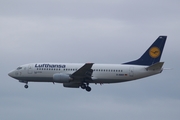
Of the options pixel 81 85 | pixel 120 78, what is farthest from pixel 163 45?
pixel 81 85

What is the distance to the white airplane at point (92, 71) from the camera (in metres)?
77.6

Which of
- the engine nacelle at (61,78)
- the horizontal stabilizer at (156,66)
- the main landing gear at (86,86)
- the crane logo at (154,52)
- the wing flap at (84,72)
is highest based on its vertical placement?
the crane logo at (154,52)

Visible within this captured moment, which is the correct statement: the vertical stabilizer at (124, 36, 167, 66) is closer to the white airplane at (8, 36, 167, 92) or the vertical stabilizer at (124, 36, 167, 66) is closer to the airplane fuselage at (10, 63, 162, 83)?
Result: the white airplane at (8, 36, 167, 92)

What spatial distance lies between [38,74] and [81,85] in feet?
22.3

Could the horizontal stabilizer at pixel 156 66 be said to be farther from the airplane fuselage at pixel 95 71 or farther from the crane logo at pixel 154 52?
the crane logo at pixel 154 52

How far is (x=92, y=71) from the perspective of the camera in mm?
78000

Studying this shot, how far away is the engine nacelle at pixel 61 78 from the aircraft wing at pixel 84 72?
900 mm

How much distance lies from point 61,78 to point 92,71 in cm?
474

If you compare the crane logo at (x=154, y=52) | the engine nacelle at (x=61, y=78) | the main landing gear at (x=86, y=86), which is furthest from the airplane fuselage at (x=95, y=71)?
the crane logo at (x=154, y=52)

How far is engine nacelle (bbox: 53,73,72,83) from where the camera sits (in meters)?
77.6

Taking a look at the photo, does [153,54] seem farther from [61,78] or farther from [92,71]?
[61,78]

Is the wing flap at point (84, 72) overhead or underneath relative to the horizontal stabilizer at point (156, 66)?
underneath

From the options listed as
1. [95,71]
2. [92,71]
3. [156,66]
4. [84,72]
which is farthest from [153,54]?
[84,72]

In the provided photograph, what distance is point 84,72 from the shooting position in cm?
7744
